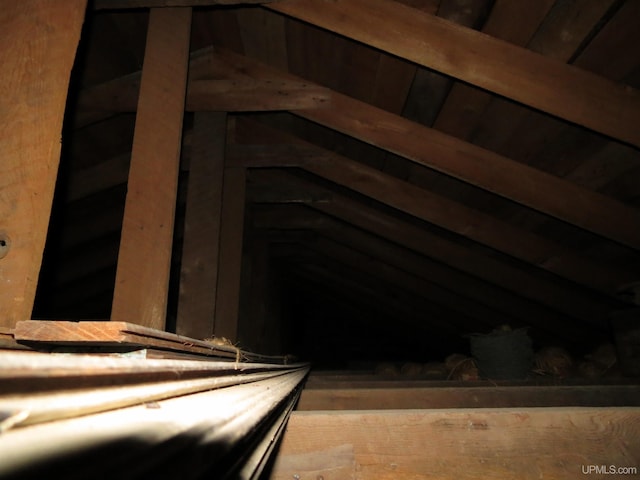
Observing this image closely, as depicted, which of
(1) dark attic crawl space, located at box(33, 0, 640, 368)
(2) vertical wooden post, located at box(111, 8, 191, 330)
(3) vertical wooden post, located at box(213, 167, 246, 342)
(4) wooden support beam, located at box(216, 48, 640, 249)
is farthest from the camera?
(3) vertical wooden post, located at box(213, 167, 246, 342)

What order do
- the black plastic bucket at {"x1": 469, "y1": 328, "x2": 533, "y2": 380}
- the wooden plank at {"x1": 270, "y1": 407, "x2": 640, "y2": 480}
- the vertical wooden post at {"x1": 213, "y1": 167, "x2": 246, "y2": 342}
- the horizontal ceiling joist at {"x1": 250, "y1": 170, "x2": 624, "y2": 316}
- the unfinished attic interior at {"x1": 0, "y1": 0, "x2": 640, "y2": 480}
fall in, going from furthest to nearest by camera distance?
the horizontal ceiling joist at {"x1": 250, "y1": 170, "x2": 624, "y2": 316}
the black plastic bucket at {"x1": 469, "y1": 328, "x2": 533, "y2": 380}
the vertical wooden post at {"x1": 213, "y1": 167, "x2": 246, "y2": 342}
the wooden plank at {"x1": 270, "y1": 407, "x2": 640, "y2": 480}
the unfinished attic interior at {"x1": 0, "y1": 0, "x2": 640, "y2": 480}

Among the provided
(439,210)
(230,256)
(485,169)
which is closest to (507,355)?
(439,210)

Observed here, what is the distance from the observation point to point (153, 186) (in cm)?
218

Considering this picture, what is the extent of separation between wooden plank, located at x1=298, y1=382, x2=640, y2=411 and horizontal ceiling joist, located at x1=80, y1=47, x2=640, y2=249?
113cm

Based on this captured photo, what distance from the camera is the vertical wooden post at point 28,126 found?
1.26 metres

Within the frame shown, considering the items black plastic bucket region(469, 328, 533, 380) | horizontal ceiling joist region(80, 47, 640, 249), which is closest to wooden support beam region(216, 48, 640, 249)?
horizontal ceiling joist region(80, 47, 640, 249)

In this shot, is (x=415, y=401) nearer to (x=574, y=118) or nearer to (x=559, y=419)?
(x=559, y=419)

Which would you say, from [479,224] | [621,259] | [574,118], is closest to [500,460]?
[574,118]

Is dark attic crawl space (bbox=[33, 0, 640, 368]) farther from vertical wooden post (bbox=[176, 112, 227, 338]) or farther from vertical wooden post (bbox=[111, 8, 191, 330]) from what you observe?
vertical wooden post (bbox=[111, 8, 191, 330])

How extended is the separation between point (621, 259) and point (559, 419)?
9.61 feet

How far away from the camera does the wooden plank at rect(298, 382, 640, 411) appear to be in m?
2.21

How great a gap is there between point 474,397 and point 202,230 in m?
2.18

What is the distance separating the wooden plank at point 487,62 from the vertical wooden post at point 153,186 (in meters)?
0.86

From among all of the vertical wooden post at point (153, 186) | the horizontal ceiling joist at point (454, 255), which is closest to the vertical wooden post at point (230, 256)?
the horizontal ceiling joist at point (454, 255)
